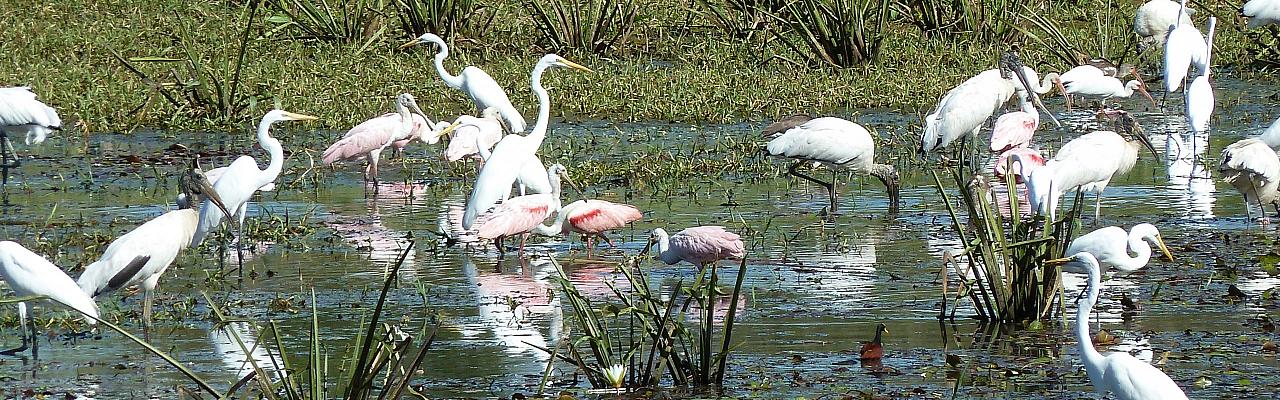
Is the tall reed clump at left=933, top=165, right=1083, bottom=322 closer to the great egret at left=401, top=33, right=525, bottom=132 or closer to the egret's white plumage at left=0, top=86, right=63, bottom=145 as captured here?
the great egret at left=401, top=33, right=525, bottom=132

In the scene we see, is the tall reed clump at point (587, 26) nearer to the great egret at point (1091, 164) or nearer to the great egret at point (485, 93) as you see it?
the great egret at point (485, 93)

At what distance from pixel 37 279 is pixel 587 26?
33.4 ft

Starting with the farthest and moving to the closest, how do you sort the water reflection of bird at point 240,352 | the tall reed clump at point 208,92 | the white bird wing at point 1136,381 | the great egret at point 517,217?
the tall reed clump at point 208,92, the great egret at point 517,217, the water reflection of bird at point 240,352, the white bird wing at point 1136,381

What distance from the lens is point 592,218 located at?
8.77 m

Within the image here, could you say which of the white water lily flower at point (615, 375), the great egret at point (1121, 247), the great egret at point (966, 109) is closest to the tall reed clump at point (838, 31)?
the great egret at point (966, 109)

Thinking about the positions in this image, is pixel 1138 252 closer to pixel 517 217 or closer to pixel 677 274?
pixel 677 274

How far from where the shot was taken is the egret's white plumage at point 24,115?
11.7 meters

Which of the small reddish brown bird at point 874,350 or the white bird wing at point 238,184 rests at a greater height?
the white bird wing at point 238,184

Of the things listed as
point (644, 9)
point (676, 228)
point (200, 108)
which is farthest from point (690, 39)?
point (676, 228)

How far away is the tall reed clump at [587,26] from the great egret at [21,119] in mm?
5533

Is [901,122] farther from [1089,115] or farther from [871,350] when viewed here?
[871,350]

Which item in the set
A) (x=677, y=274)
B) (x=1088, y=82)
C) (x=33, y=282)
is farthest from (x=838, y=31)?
(x=33, y=282)

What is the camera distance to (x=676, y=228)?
31.0 feet

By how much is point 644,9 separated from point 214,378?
501 inches
